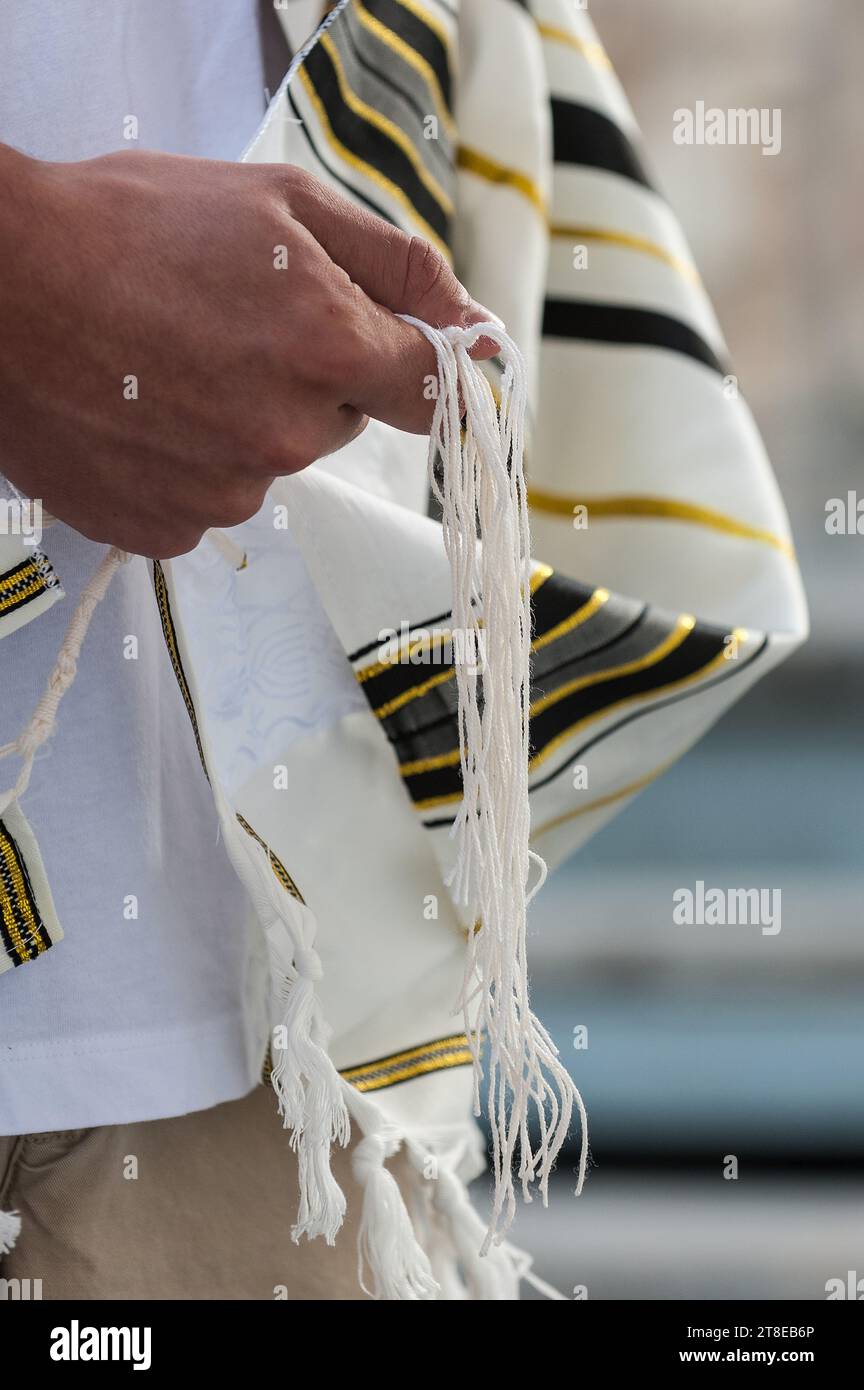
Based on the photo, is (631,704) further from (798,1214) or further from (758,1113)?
(798,1214)

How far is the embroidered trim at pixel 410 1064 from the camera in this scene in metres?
0.58

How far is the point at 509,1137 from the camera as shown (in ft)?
1.57

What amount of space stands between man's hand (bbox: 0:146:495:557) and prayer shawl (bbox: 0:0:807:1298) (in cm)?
10

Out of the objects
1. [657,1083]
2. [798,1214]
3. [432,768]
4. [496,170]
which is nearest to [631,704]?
[432,768]

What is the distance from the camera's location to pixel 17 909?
0.50 meters

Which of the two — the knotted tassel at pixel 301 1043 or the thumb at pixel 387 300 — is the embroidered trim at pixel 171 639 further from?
the thumb at pixel 387 300

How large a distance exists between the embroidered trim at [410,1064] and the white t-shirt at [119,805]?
5 centimetres

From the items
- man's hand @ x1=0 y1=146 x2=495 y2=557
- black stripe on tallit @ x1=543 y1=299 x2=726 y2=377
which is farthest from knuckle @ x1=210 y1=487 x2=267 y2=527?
black stripe on tallit @ x1=543 y1=299 x2=726 y2=377

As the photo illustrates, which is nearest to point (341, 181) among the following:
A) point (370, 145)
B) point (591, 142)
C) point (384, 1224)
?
point (370, 145)

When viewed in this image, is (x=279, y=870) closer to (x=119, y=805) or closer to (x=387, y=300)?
(x=119, y=805)

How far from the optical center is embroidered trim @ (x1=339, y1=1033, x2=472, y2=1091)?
583 mm

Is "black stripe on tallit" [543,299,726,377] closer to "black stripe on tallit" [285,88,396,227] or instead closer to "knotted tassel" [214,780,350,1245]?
"black stripe on tallit" [285,88,396,227]

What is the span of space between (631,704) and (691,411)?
209 millimetres

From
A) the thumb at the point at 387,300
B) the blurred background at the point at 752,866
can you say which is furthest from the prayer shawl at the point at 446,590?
the blurred background at the point at 752,866
